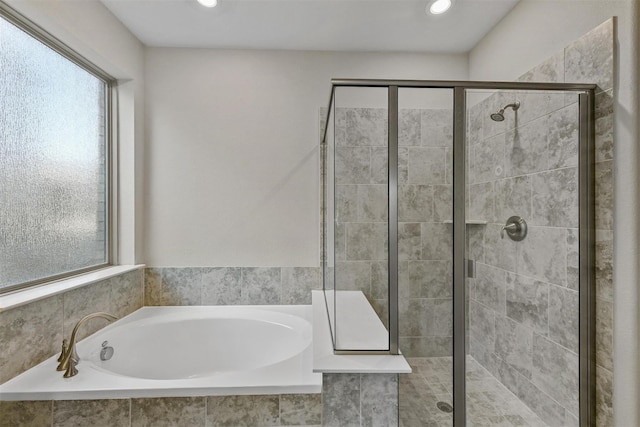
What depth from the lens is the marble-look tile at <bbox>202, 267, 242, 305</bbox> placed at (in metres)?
2.34

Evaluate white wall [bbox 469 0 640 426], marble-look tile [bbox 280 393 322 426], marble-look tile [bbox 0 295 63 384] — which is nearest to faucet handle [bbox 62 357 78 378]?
marble-look tile [bbox 0 295 63 384]

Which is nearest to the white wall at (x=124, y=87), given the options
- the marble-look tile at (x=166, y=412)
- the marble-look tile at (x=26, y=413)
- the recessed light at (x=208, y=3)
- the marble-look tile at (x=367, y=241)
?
the recessed light at (x=208, y=3)

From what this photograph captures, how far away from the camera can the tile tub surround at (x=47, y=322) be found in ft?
4.36

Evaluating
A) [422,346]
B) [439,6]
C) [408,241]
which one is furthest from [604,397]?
[439,6]

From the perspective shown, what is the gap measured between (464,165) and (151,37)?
226 cm

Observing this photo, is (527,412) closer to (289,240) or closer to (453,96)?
(453,96)

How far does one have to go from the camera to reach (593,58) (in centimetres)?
132

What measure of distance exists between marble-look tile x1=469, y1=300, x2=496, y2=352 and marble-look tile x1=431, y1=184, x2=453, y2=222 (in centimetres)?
37

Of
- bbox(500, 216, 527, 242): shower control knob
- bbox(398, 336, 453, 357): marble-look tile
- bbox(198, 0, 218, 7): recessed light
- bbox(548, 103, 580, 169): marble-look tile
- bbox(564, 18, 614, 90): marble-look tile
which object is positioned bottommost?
bbox(398, 336, 453, 357): marble-look tile

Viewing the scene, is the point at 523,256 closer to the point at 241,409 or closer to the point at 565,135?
the point at 565,135

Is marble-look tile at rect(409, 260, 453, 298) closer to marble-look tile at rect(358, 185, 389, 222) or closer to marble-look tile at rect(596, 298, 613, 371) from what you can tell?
marble-look tile at rect(358, 185, 389, 222)

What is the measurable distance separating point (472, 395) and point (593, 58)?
1487 mm

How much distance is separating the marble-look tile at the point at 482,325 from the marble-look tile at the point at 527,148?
0.56 meters

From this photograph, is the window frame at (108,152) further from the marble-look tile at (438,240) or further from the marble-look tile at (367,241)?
the marble-look tile at (438,240)
